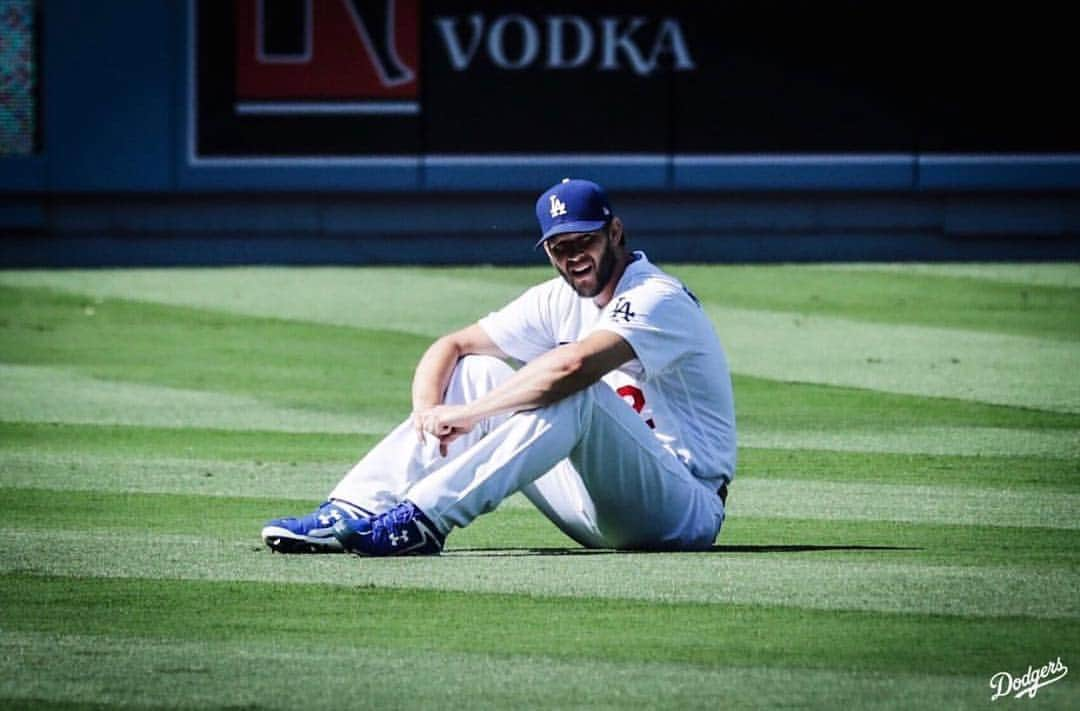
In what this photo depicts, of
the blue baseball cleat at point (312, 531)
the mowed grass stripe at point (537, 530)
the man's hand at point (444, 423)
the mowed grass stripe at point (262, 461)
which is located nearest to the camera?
the man's hand at point (444, 423)

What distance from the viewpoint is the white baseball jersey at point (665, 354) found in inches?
286

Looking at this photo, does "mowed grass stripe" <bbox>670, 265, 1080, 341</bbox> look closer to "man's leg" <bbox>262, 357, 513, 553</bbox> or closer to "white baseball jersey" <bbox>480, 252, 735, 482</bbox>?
"white baseball jersey" <bbox>480, 252, 735, 482</bbox>

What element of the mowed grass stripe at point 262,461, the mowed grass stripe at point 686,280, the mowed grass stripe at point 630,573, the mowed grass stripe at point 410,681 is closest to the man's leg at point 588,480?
the mowed grass stripe at point 630,573

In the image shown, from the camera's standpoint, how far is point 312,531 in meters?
7.42

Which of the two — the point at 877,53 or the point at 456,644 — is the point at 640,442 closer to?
the point at 456,644

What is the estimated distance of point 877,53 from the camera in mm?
20016

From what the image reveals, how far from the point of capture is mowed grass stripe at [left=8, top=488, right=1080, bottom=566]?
297 inches

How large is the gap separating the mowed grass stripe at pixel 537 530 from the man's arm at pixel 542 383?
28.5 inches

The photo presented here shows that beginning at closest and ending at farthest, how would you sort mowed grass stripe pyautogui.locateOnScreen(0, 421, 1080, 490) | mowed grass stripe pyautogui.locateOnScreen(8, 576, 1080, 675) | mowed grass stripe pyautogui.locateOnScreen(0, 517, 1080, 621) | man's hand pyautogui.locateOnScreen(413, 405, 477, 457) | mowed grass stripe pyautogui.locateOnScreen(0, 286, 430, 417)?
mowed grass stripe pyautogui.locateOnScreen(8, 576, 1080, 675) → mowed grass stripe pyautogui.locateOnScreen(0, 517, 1080, 621) → man's hand pyautogui.locateOnScreen(413, 405, 477, 457) → mowed grass stripe pyautogui.locateOnScreen(0, 421, 1080, 490) → mowed grass stripe pyautogui.locateOnScreen(0, 286, 430, 417)

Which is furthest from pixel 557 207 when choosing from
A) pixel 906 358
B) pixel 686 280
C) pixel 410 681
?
pixel 686 280

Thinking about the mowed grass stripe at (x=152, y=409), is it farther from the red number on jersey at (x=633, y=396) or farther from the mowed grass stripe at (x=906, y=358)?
the red number on jersey at (x=633, y=396)

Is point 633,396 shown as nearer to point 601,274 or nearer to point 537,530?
point 601,274

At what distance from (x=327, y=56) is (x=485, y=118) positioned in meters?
1.47

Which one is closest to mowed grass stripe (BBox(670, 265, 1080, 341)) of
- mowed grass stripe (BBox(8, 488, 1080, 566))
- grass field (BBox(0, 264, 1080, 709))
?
grass field (BBox(0, 264, 1080, 709))
